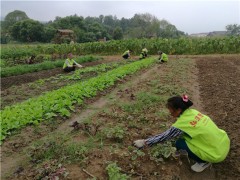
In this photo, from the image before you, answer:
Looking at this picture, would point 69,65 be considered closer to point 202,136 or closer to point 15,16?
point 202,136

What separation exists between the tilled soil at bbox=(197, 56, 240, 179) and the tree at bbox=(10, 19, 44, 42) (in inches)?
1905

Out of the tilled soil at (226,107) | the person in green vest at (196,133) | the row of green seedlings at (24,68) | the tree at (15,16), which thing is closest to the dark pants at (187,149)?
the person in green vest at (196,133)

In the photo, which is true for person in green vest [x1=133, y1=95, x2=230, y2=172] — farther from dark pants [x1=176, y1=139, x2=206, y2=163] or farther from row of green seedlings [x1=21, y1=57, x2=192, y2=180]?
row of green seedlings [x1=21, y1=57, x2=192, y2=180]

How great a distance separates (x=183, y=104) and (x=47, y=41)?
55745 mm

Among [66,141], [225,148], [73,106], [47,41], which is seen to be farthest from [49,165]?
[47,41]

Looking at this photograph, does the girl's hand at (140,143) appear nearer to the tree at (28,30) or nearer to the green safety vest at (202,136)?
the green safety vest at (202,136)

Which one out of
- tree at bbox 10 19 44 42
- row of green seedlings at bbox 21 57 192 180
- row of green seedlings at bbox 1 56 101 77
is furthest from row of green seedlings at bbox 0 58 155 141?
tree at bbox 10 19 44 42

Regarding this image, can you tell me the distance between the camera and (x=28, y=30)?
54.5m

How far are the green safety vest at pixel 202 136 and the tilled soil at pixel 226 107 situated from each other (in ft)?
1.50

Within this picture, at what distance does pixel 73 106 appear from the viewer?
6766mm

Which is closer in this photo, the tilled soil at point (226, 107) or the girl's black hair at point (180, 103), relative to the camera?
the girl's black hair at point (180, 103)

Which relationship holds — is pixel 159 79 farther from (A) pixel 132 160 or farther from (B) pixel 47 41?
(B) pixel 47 41

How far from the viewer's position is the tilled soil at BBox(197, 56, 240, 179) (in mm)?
4230

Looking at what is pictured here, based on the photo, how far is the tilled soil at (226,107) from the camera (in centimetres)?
423
